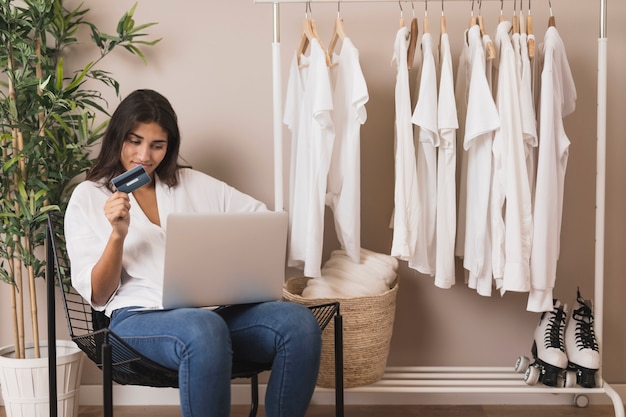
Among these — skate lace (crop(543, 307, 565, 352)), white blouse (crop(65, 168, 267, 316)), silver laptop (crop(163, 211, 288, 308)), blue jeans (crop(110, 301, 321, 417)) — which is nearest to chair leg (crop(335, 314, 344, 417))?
blue jeans (crop(110, 301, 321, 417))

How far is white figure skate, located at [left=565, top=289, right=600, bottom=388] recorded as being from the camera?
231 cm

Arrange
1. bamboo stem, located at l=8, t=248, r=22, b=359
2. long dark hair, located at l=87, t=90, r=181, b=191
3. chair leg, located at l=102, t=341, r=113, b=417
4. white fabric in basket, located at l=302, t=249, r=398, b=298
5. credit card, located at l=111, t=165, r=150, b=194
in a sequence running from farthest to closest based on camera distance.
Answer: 1. bamboo stem, located at l=8, t=248, r=22, b=359
2. white fabric in basket, located at l=302, t=249, r=398, b=298
3. long dark hair, located at l=87, t=90, r=181, b=191
4. credit card, located at l=111, t=165, r=150, b=194
5. chair leg, located at l=102, t=341, r=113, b=417

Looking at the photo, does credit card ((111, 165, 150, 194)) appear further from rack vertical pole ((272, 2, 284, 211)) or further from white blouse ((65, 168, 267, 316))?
rack vertical pole ((272, 2, 284, 211))

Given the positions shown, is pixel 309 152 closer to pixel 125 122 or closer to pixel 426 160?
pixel 426 160

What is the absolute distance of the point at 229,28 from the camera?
2613mm

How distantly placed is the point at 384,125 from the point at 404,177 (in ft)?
1.51

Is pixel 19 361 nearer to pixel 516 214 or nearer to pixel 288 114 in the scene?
pixel 288 114

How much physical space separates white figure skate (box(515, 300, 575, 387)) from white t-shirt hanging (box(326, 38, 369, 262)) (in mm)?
678

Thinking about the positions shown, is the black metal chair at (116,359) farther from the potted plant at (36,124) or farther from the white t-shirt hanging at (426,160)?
the white t-shirt hanging at (426,160)

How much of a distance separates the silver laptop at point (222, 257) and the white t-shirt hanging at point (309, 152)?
1.14ft

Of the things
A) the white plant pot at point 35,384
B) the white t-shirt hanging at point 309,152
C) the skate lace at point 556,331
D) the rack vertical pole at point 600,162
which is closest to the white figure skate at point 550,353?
the skate lace at point 556,331

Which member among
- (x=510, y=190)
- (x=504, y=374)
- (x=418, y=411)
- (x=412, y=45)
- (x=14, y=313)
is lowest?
(x=418, y=411)

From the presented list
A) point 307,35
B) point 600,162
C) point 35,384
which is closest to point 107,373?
point 35,384

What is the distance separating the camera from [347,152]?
2236 millimetres
